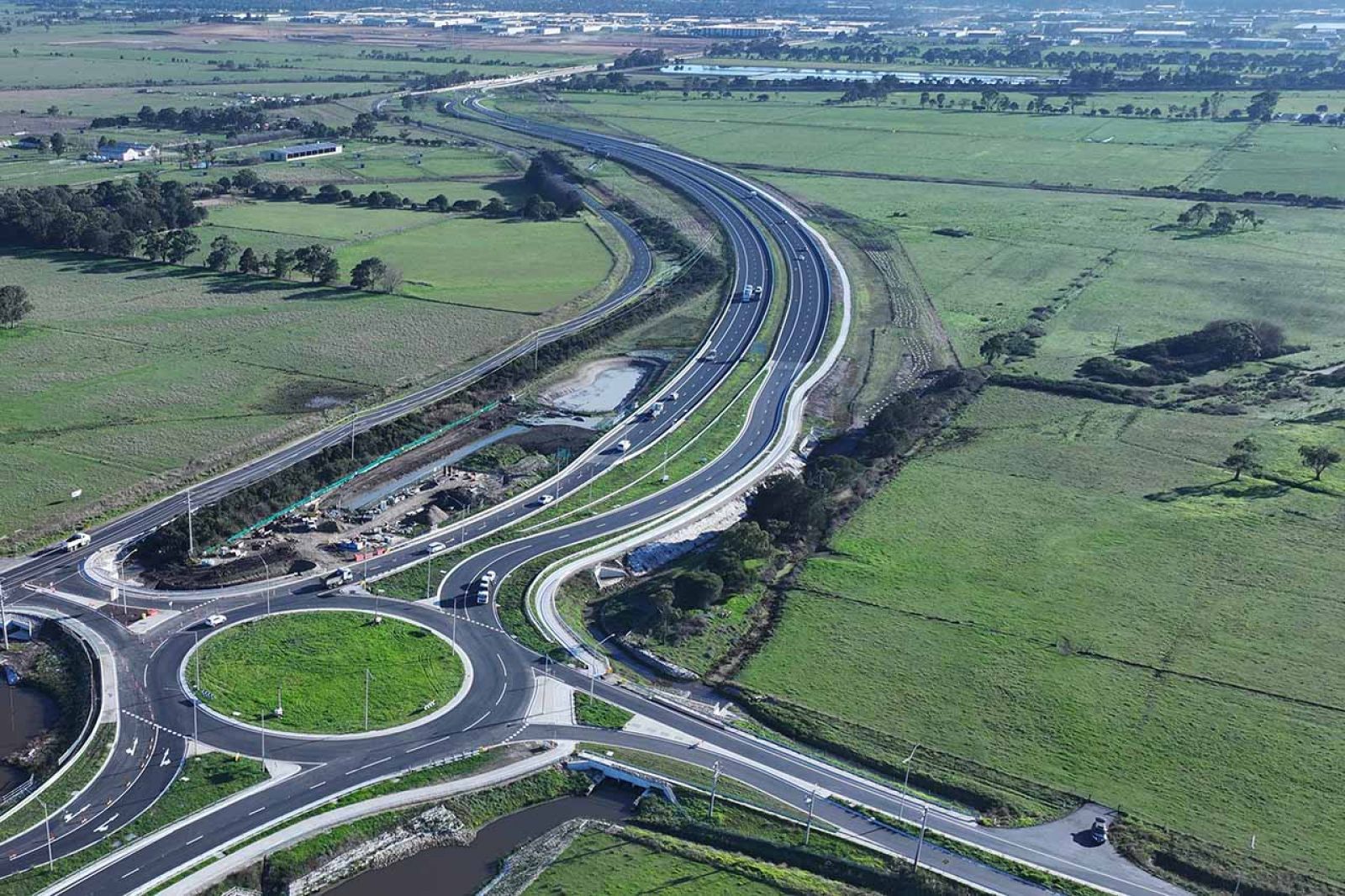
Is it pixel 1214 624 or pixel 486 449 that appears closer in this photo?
pixel 1214 624

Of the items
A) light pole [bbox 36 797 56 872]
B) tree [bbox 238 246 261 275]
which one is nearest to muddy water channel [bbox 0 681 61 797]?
light pole [bbox 36 797 56 872]

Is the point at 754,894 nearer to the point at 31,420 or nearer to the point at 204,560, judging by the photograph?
the point at 204,560

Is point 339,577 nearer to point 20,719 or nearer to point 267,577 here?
point 267,577

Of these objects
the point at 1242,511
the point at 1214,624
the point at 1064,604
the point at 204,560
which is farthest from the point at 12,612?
the point at 1242,511

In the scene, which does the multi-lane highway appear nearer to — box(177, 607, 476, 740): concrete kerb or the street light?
box(177, 607, 476, 740): concrete kerb

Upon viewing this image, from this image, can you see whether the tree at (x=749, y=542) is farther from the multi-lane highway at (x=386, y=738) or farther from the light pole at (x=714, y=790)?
the light pole at (x=714, y=790)

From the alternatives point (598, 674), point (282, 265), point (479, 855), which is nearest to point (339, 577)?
point (598, 674)

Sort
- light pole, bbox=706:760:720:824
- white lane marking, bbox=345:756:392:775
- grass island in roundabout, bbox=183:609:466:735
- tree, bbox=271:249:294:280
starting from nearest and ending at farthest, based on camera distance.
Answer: light pole, bbox=706:760:720:824 → white lane marking, bbox=345:756:392:775 → grass island in roundabout, bbox=183:609:466:735 → tree, bbox=271:249:294:280
